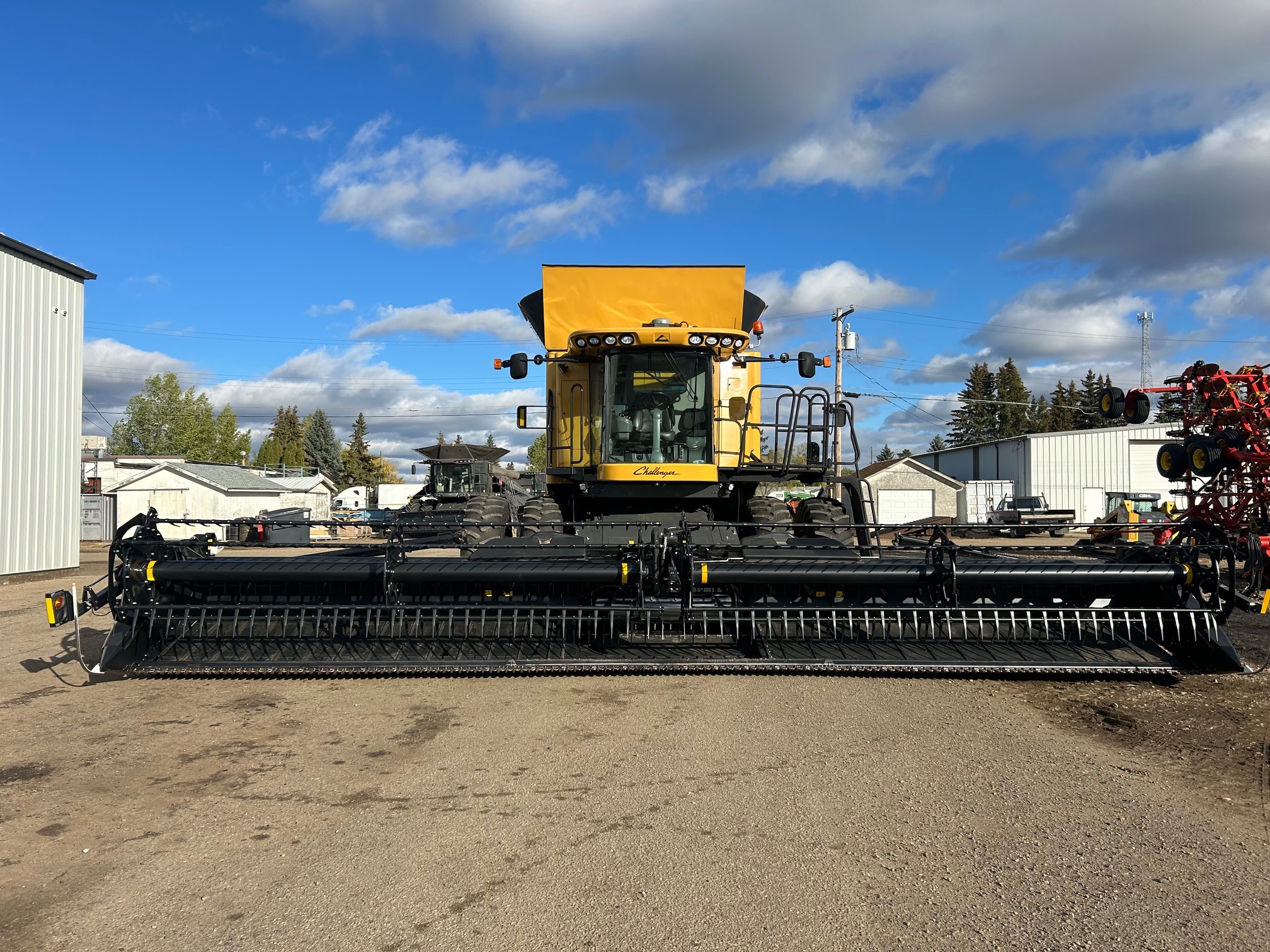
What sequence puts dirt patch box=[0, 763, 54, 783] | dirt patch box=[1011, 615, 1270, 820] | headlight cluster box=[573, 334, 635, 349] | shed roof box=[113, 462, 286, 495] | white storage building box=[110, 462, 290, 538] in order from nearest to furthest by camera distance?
1. dirt patch box=[1011, 615, 1270, 820]
2. dirt patch box=[0, 763, 54, 783]
3. headlight cluster box=[573, 334, 635, 349]
4. white storage building box=[110, 462, 290, 538]
5. shed roof box=[113, 462, 286, 495]

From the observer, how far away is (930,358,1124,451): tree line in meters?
73.0

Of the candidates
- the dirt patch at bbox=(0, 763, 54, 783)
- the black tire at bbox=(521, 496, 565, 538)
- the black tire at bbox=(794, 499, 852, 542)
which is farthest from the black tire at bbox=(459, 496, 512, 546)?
the dirt patch at bbox=(0, 763, 54, 783)

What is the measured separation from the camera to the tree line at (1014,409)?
7300cm

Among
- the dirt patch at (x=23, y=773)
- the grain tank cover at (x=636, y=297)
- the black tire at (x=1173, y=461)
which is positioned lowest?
the dirt patch at (x=23, y=773)

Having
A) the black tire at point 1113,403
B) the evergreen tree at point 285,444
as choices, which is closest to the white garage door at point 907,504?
the black tire at point 1113,403

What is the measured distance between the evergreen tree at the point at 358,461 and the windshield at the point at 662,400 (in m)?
83.7

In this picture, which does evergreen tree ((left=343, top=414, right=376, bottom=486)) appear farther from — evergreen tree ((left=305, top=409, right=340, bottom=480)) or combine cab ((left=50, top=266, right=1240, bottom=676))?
combine cab ((left=50, top=266, right=1240, bottom=676))

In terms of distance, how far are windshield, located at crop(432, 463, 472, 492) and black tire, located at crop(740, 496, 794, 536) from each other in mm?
19174

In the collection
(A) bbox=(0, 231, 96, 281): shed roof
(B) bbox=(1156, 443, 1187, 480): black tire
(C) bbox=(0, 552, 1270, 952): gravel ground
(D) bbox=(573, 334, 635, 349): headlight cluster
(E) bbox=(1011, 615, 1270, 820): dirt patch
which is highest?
(A) bbox=(0, 231, 96, 281): shed roof

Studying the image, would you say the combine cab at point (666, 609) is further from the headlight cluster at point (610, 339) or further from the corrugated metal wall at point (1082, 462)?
the corrugated metal wall at point (1082, 462)

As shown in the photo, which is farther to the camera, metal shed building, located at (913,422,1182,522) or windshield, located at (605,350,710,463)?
metal shed building, located at (913,422,1182,522)

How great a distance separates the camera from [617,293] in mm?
9336

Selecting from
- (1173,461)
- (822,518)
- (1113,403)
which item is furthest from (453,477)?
(822,518)

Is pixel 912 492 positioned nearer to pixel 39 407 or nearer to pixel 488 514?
pixel 488 514
